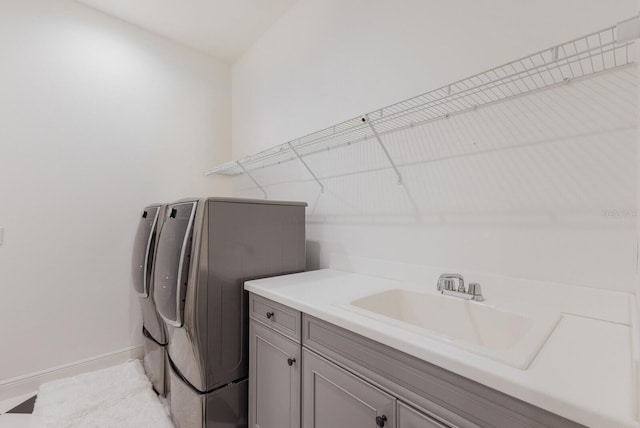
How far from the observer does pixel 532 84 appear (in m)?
1.11

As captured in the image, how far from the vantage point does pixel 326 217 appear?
2023mm

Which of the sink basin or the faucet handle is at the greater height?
the faucet handle

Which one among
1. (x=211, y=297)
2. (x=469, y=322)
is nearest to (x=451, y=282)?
(x=469, y=322)

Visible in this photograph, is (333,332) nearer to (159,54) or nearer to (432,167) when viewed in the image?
(432,167)

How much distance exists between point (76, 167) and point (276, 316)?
2.11 meters

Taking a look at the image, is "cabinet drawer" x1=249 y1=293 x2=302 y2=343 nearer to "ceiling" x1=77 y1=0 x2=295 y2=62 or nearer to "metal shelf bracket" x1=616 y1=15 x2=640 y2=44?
"metal shelf bracket" x1=616 y1=15 x2=640 y2=44

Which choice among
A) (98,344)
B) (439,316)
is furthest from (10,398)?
(439,316)

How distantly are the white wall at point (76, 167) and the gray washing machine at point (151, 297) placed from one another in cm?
47

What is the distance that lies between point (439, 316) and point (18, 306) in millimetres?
2750

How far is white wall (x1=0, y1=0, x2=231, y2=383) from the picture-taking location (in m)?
2.02

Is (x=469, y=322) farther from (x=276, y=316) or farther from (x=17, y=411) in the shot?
(x=17, y=411)

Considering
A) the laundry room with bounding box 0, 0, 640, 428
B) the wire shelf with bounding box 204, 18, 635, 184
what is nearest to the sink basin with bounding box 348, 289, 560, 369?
the laundry room with bounding box 0, 0, 640, 428

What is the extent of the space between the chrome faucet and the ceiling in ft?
7.88

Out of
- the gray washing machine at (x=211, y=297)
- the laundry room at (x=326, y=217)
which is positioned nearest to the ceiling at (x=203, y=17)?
the laundry room at (x=326, y=217)
